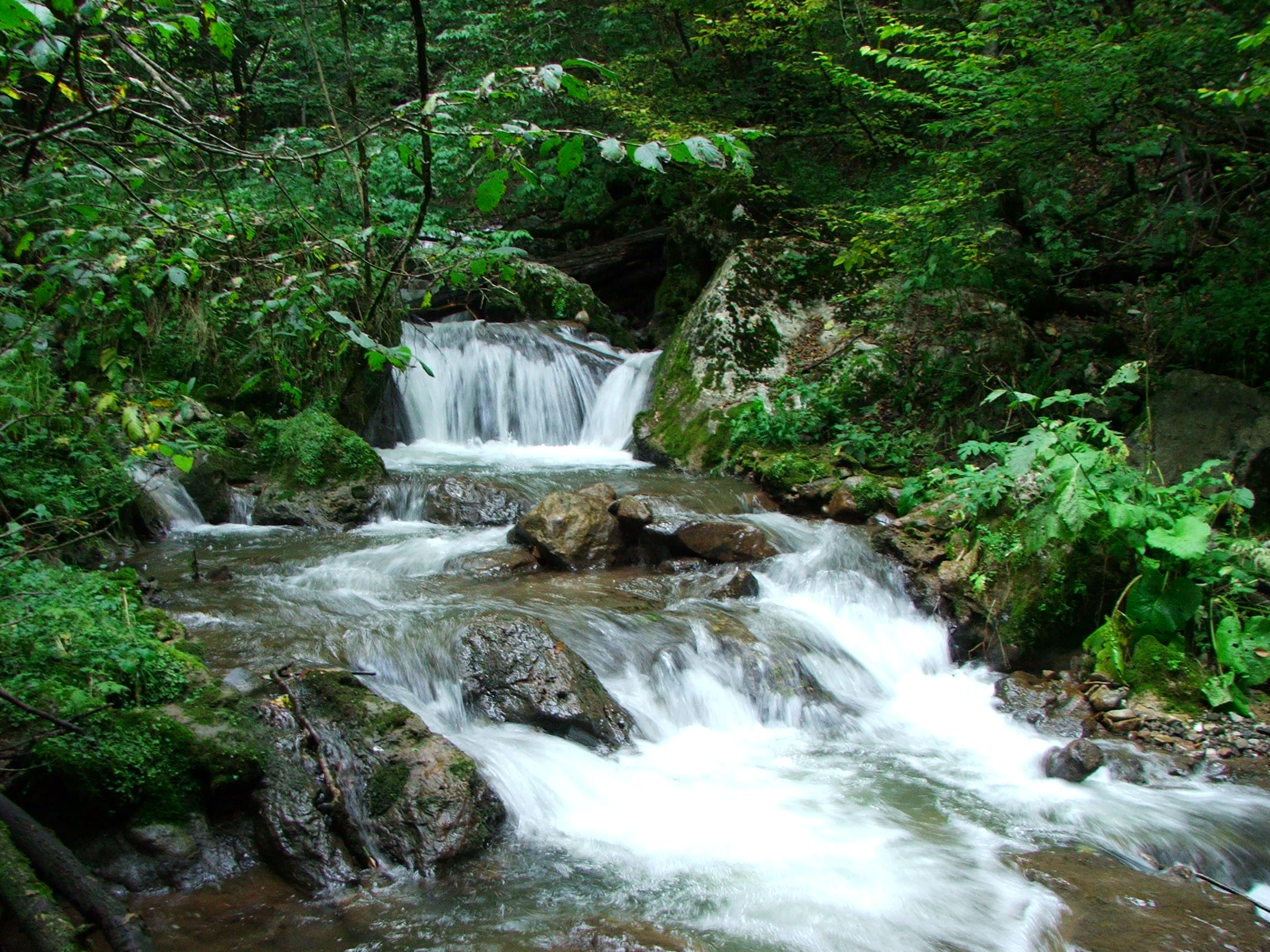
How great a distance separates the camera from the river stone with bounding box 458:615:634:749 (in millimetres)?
4812

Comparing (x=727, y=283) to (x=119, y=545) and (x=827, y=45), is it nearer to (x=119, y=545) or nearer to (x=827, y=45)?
(x=827, y=45)

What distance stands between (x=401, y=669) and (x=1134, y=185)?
840 centimetres

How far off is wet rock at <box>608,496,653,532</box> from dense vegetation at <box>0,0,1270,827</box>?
203 cm

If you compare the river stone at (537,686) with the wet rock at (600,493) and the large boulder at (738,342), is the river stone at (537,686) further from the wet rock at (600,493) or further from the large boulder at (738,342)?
the large boulder at (738,342)

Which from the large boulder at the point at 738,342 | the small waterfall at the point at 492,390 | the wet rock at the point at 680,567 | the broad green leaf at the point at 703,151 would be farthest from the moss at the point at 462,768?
the small waterfall at the point at 492,390

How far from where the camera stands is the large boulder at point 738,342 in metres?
10.9

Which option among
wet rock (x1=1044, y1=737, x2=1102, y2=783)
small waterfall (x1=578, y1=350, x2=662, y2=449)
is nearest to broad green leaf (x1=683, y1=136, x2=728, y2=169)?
wet rock (x1=1044, y1=737, x2=1102, y2=783)

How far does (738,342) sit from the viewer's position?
11.5 m

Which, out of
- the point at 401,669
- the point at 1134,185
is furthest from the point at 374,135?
the point at 1134,185

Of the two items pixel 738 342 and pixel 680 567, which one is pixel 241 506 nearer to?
pixel 680 567

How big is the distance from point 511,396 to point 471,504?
4024mm

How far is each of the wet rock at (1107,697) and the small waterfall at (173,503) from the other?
755 cm

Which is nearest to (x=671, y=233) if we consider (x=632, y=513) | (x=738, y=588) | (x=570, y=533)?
(x=632, y=513)

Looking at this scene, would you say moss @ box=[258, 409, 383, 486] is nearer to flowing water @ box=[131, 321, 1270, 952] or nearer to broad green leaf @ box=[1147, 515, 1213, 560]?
flowing water @ box=[131, 321, 1270, 952]
